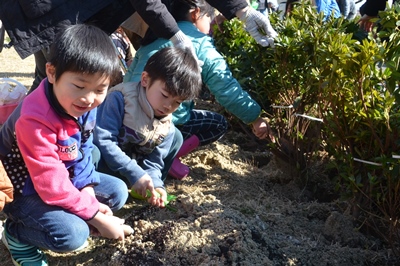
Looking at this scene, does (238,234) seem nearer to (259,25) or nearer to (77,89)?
(77,89)

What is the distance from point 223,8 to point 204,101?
1955 millimetres

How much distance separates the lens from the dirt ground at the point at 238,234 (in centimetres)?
223

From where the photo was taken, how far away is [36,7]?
282 cm

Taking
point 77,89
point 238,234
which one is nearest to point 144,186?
point 238,234

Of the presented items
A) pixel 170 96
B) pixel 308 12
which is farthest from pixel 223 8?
pixel 170 96

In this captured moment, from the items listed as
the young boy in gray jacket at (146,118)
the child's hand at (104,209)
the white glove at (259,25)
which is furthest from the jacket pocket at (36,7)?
the child's hand at (104,209)

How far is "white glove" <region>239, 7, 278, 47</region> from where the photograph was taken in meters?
2.97

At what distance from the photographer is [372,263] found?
2.33 m

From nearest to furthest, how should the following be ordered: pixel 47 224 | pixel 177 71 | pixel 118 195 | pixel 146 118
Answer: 1. pixel 47 224
2. pixel 118 195
3. pixel 177 71
4. pixel 146 118

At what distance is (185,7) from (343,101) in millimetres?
1373

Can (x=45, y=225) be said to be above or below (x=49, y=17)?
below

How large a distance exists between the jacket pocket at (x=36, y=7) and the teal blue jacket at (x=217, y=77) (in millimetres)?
618

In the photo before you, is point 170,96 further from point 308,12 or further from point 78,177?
point 308,12

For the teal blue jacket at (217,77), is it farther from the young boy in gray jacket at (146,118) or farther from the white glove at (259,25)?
the young boy in gray jacket at (146,118)
